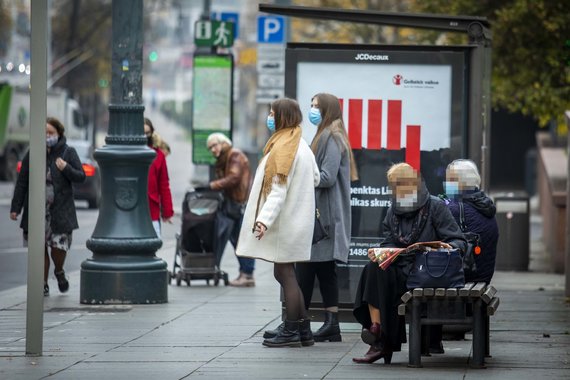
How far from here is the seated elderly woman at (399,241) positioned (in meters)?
9.45

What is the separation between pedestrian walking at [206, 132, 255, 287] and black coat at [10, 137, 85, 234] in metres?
1.82

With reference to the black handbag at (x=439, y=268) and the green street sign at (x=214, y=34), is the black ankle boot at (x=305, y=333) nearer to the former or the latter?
the black handbag at (x=439, y=268)

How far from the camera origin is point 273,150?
33.7 ft

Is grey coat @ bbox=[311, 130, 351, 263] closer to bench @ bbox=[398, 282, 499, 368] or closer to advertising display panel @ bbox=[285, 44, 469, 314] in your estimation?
advertising display panel @ bbox=[285, 44, 469, 314]

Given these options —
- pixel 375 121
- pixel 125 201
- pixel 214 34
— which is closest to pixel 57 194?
pixel 125 201

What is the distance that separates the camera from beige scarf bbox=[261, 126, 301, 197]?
10.2 m

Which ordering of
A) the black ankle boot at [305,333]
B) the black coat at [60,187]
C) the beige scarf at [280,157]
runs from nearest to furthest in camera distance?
1. the beige scarf at [280,157]
2. the black ankle boot at [305,333]
3. the black coat at [60,187]

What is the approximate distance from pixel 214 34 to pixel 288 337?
12.5m

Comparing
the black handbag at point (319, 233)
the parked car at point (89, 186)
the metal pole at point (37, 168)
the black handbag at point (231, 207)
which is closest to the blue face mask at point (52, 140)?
the black handbag at point (231, 207)

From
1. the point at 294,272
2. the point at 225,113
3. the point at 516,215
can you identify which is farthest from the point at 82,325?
the point at 225,113

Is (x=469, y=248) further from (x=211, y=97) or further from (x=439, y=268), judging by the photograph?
(x=211, y=97)

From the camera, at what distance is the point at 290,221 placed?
10.2m

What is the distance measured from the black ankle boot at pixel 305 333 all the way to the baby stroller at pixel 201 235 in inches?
197

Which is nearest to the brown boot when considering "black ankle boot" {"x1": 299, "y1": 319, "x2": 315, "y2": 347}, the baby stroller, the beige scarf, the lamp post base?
the baby stroller
